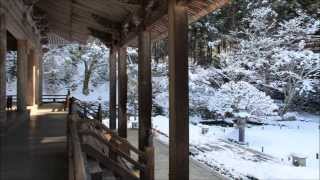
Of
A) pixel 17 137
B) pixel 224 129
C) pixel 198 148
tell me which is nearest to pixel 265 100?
pixel 224 129

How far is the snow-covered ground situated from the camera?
39.8 ft

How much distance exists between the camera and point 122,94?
1132cm

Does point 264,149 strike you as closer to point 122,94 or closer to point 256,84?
point 256,84

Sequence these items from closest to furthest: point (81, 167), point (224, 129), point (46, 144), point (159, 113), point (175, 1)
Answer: point (81, 167), point (175, 1), point (46, 144), point (224, 129), point (159, 113)

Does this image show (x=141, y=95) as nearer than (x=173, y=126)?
No

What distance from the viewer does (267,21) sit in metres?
23.7

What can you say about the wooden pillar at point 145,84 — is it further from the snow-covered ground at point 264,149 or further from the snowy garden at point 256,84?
the snowy garden at point 256,84

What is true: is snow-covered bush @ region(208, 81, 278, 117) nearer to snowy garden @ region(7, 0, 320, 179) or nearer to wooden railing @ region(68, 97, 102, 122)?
snowy garden @ region(7, 0, 320, 179)

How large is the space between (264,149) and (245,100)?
3682 millimetres

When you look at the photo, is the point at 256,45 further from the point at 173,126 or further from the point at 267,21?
the point at 173,126

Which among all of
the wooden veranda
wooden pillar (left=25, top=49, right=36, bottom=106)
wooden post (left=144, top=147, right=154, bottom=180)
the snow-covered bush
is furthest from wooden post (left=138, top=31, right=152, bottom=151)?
the snow-covered bush

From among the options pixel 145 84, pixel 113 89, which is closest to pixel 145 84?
pixel 145 84

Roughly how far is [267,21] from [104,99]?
42.2 ft

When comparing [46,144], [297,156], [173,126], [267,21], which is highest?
[267,21]
